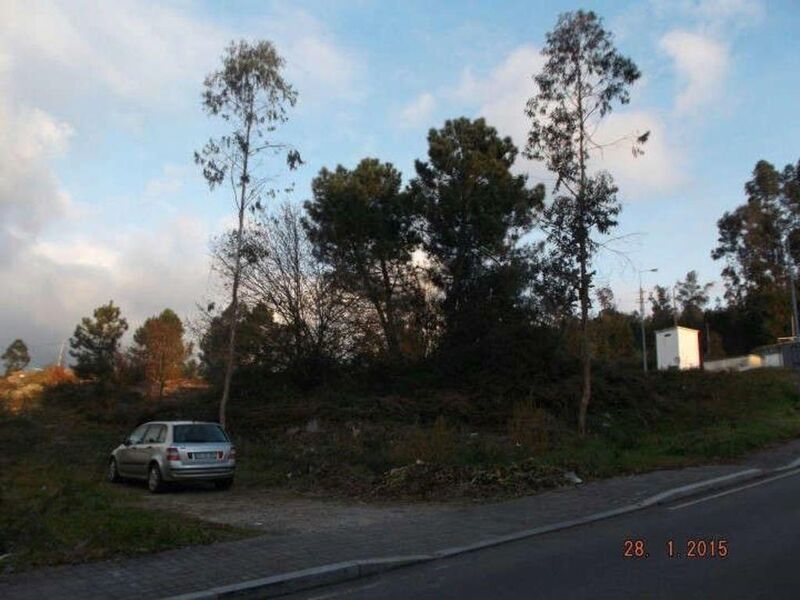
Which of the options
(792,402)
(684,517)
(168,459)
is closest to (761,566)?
(684,517)

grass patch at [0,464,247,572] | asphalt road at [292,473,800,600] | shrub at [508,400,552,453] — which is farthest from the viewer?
shrub at [508,400,552,453]

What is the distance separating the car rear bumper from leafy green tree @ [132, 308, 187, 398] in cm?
2346

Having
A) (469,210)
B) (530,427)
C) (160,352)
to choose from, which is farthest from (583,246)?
(160,352)

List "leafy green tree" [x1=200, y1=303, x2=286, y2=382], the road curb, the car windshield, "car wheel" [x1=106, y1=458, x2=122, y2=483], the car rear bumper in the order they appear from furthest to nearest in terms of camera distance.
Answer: "leafy green tree" [x1=200, y1=303, x2=286, y2=382] < "car wheel" [x1=106, y1=458, x2=122, y2=483] < the car windshield < the car rear bumper < the road curb

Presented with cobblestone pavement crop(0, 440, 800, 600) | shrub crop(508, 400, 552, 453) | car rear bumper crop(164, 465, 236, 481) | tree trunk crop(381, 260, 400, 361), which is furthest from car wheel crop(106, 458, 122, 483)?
tree trunk crop(381, 260, 400, 361)

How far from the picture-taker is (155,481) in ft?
56.8

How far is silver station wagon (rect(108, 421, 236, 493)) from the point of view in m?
17.0

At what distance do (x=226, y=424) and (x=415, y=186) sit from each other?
46.8 feet

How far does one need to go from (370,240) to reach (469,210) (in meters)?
4.68

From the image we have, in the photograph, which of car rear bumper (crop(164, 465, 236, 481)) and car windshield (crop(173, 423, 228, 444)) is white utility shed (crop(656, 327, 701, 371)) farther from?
car rear bumper (crop(164, 465, 236, 481))

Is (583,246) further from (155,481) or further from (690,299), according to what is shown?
(690,299)

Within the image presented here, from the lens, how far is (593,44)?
23.9m
